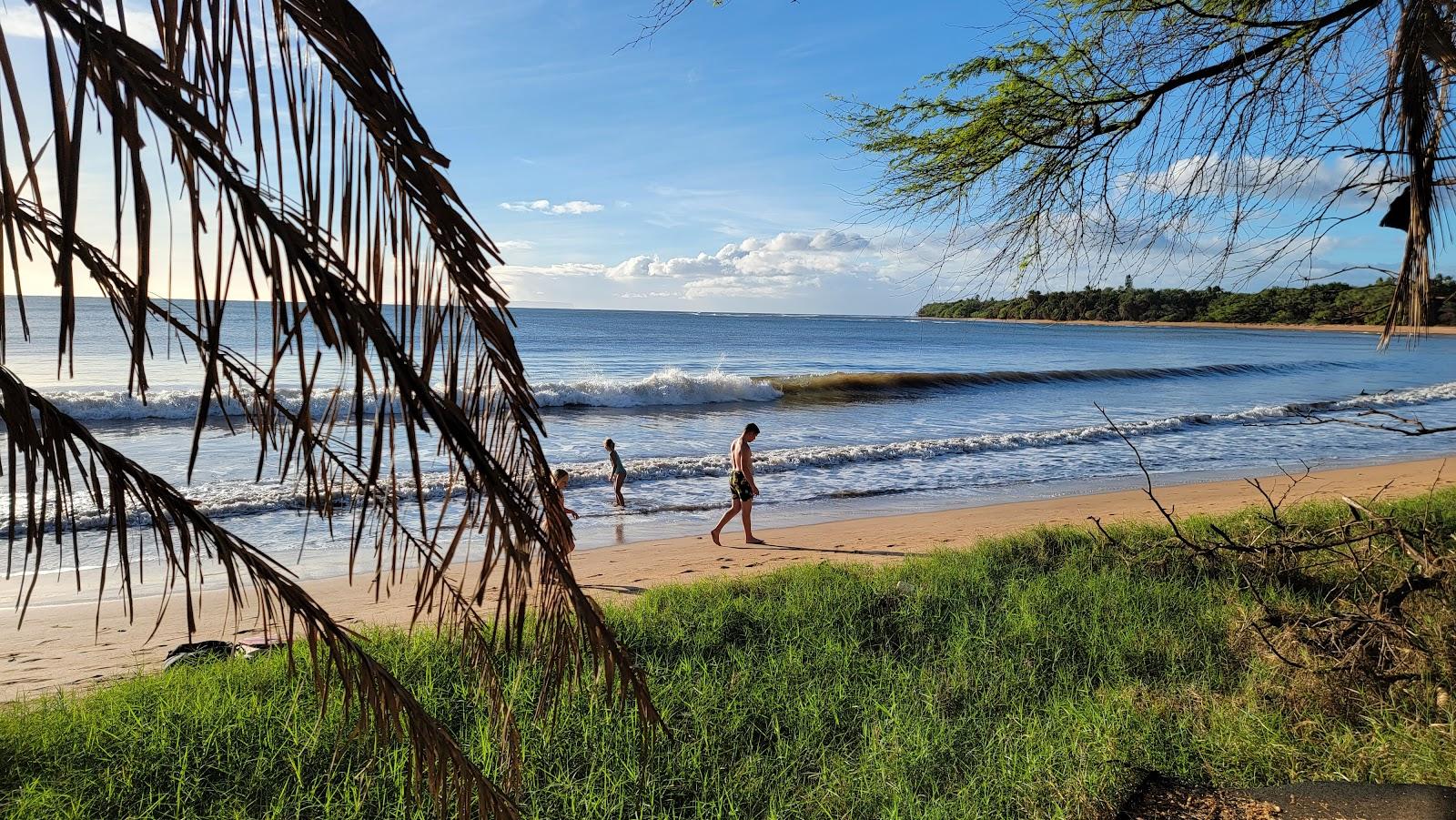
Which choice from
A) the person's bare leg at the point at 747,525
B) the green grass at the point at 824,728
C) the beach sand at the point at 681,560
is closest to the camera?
the green grass at the point at 824,728

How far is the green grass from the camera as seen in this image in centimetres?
347

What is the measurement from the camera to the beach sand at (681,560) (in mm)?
6406

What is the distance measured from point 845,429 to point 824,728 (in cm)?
1960

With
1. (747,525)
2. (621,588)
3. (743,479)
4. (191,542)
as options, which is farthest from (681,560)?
(191,542)

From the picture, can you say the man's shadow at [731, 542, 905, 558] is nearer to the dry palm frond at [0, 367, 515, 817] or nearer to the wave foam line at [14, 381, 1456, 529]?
the wave foam line at [14, 381, 1456, 529]

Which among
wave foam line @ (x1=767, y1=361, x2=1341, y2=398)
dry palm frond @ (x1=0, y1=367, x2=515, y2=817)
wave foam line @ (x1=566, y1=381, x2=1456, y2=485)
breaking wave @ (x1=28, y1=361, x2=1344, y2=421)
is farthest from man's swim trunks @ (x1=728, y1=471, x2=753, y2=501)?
wave foam line @ (x1=767, y1=361, x2=1341, y2=398)

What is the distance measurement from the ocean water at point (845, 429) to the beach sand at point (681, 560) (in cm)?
98

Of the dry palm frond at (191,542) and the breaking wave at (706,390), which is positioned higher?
the dry palm frond at (191,542)

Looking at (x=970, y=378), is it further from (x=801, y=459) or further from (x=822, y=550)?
(x=822, y=550)

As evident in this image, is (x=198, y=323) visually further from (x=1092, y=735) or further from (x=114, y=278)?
(x=1092, y=735)

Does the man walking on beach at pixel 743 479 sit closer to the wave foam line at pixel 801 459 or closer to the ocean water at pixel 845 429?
the ocean water at pixel 845 429

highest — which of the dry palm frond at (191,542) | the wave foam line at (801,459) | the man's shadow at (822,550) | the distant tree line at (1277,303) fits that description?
the distant tree line at (1277,303)

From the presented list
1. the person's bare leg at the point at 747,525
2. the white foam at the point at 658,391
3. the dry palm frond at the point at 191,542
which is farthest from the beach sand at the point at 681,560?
the white foam at the point at 658,391

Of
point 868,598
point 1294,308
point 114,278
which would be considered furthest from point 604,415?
point 114,278
